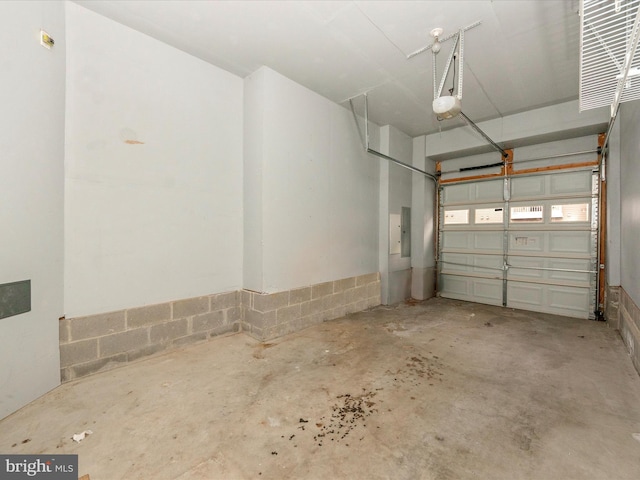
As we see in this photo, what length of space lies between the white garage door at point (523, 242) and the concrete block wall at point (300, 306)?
2.27 m

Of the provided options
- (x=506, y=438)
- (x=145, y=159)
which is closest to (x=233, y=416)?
(x=506, y=438)

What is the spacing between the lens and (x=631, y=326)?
9.16 feet

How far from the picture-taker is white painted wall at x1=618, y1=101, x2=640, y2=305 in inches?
103

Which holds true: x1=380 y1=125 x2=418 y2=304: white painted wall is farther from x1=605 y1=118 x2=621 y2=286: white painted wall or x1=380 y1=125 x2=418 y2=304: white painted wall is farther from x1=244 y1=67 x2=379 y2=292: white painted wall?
x1=605 y1=118 x2=621 y2=286: white painted wall

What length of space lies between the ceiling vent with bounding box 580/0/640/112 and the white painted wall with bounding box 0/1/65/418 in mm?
3749

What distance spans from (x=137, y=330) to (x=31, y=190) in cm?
144

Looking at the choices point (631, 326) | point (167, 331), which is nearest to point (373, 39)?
point (167, 331)

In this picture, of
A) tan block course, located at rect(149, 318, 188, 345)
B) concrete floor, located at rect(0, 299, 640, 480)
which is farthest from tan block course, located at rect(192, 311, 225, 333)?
concrete floor, located at rect(0, 299, 640, 480)

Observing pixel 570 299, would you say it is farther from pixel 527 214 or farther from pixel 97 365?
pixel 97 365

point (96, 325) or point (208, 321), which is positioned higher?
point (96, 325)

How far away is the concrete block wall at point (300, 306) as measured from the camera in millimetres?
3254

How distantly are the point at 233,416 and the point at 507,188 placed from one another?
5.54 meters

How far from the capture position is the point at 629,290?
9.73 feet

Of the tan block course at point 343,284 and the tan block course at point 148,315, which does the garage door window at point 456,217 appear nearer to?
the tan block course at point 343,284
